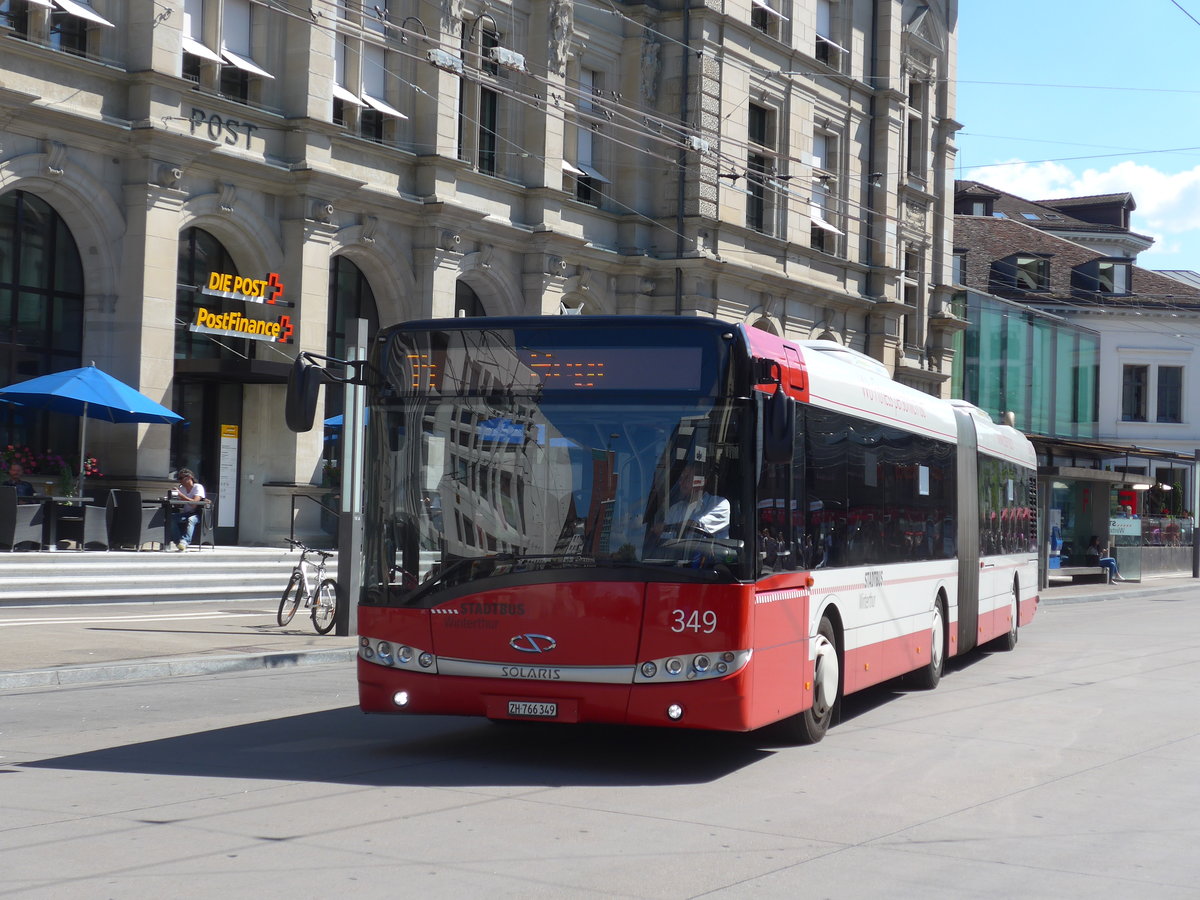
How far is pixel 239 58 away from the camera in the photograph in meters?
27.8

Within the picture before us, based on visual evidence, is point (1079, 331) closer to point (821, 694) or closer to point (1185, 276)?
point (1185, 276)

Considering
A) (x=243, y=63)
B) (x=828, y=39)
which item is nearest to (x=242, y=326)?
(x=243, y=63)

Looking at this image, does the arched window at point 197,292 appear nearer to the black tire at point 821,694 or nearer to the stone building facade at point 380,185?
the stone building facade at point 380,185

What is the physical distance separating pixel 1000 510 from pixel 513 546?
11108 mm

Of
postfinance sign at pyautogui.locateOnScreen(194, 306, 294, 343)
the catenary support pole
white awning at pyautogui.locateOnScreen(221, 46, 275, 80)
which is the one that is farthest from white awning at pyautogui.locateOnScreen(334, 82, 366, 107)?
the catenary support pole

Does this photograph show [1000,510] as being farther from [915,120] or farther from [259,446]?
[915,120]

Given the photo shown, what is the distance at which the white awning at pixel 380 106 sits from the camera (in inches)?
1185

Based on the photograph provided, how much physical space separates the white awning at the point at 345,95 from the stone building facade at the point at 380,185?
147 millimetres

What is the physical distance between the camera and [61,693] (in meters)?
13.0

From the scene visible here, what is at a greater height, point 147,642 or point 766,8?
point 766,8

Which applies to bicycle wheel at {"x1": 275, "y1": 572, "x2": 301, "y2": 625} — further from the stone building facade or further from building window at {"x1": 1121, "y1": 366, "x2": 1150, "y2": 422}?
building window at {"x1": 1121, "y1": 366, "x2": 1150, "y2": 422}

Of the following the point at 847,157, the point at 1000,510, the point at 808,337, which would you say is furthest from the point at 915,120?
the point at 1000,510

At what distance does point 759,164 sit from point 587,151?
5966mm

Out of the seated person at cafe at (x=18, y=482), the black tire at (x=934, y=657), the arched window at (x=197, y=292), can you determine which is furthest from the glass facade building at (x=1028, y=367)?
the black tire at (x=934, y=657)
